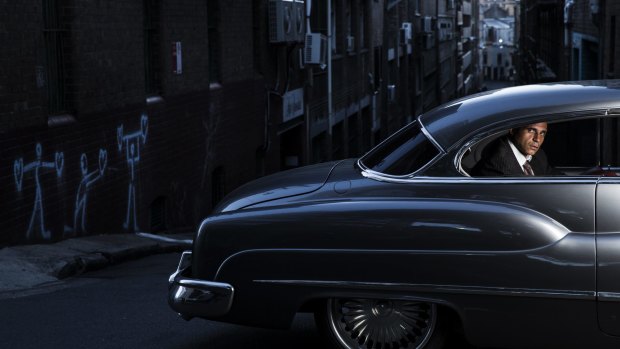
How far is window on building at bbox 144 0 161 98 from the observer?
14945mm

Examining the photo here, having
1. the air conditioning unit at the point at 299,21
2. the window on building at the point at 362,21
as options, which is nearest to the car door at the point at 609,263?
the air conditioning unit at the point at 299,21

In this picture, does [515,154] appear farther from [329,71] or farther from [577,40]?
[577,40]

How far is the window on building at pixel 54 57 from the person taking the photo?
11.6 m

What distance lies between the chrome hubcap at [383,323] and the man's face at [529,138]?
100cm

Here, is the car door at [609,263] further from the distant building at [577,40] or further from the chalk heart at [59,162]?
the distant building at [577,40]

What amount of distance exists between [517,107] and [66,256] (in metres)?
5.79

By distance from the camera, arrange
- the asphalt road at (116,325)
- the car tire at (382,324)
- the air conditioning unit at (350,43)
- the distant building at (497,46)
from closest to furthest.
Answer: the car tire at (382,324)
the asphalt road at (116,325)
the air conditioning unit at (350,43)
the distant building at (497,46)

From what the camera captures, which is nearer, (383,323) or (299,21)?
(383,323)

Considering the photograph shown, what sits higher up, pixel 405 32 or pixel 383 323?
pixel 405 32

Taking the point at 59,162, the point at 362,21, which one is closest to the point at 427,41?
the point at 362,21

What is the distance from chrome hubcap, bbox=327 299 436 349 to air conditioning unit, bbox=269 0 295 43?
627 inches

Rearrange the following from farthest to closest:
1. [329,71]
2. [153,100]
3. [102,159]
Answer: [329,71], [153,100], [102,159]

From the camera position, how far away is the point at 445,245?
17.6ft

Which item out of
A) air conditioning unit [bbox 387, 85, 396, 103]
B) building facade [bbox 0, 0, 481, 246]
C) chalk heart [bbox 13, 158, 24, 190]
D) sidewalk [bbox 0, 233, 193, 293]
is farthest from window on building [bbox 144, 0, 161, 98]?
air conditioning unit [bbox 387, 85, 396, 103]
